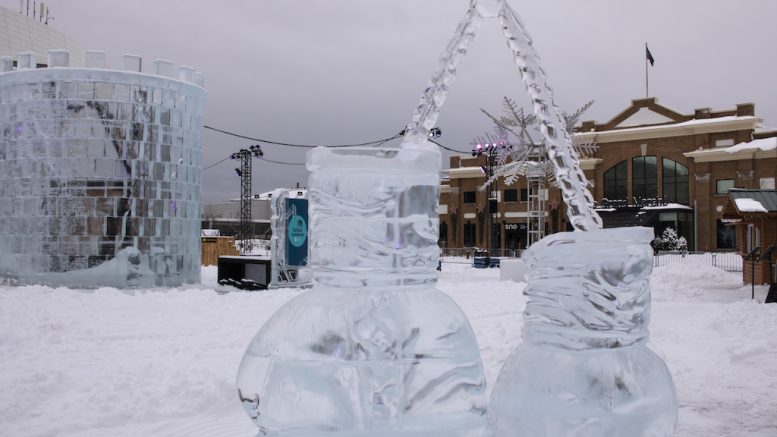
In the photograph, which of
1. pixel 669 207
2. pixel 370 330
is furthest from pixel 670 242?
pixel 370 330

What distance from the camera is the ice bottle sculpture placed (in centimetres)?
82

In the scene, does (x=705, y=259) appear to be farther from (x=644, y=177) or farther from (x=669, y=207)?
(x=644, y=177)

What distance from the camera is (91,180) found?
48.5 ft

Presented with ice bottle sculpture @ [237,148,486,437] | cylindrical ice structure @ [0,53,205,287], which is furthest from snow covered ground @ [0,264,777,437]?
ice bottle sculpture @ [237,148,486,437]

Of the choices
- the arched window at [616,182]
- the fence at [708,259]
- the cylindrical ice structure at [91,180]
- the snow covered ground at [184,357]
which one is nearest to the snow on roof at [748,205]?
the snow covered ground at [184,357]

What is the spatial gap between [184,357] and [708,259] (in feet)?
91.3

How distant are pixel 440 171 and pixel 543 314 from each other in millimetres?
278

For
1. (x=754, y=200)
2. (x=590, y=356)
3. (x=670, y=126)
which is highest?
(x=670, y=126)

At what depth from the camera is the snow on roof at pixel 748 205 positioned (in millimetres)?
16328

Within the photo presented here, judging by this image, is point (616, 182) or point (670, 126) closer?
point (670, 126)

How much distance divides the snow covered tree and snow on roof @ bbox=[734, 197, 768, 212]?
15853 mm

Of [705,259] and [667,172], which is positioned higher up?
[667,172]

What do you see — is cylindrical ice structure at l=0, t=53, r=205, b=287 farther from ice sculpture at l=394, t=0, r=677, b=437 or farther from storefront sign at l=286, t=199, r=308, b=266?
ice sculpture at l=394, t=0, r=677, b=437

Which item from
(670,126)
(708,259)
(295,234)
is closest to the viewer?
(295,234)
